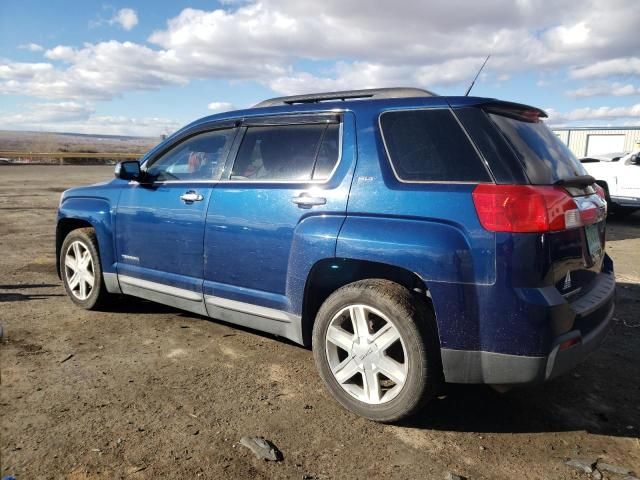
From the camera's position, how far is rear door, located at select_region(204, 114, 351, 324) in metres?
3.29

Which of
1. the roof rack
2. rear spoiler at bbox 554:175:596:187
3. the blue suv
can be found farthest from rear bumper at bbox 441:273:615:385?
the roof rack

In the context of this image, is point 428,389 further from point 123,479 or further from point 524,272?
point 123,479

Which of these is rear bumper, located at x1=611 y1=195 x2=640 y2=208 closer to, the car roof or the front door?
the car roof

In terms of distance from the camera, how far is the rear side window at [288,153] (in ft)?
11.2

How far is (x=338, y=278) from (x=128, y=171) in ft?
7.35

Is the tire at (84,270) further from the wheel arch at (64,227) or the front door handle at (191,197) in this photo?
the front door handle at (191,197)

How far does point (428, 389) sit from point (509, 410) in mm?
736

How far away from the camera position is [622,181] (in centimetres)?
1174


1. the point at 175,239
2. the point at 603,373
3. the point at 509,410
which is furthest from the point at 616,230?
the point at 175,239

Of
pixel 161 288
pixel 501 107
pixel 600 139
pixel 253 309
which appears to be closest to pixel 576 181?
pixel 501 107

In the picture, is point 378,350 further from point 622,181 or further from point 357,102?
point 622,181

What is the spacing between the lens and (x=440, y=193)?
9.23 feet

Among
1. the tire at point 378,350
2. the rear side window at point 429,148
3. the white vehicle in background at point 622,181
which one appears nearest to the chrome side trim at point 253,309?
the tire at point 378,350

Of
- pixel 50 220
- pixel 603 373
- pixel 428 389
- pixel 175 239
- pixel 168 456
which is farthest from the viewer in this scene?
pixel 50 220
